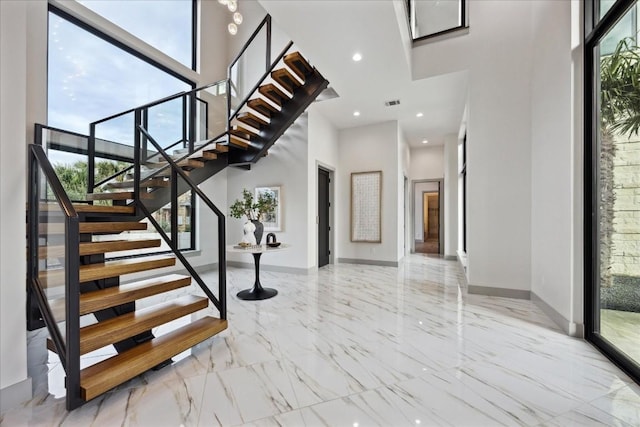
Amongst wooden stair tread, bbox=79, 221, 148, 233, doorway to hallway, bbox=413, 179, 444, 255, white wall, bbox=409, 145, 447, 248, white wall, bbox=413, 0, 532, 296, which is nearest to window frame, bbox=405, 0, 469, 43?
white wall, bbox=413, 0, 532, 296

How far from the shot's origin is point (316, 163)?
5754 millimetres

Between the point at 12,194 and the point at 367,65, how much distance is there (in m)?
4.08

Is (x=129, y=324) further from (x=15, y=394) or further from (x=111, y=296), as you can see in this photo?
(x=15, y=394)

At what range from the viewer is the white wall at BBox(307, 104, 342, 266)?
5.50 metres

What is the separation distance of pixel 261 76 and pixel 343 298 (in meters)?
3.81

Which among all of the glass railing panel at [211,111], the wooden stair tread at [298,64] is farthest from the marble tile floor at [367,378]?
the wooden stair tread at [298,64]

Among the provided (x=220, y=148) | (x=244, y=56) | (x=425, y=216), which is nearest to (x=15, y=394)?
(x=220, y=148)

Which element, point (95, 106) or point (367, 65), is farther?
point (95, 106)

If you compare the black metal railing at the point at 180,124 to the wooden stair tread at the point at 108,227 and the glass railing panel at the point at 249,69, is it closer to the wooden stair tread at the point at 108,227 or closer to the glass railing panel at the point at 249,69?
the glass railing panel at the point at 249,69

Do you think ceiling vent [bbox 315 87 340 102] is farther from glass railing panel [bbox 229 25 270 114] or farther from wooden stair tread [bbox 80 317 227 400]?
wooden stair tread [bbox 80 317 227 400]

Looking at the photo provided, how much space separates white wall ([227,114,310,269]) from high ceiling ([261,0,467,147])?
92 centimetres

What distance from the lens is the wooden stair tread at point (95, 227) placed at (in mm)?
1913

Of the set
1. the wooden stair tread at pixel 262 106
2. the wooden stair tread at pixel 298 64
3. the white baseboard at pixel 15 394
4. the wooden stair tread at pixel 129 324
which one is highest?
the wooden stair tread at pixel 298 64

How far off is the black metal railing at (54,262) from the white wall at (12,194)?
16cm
